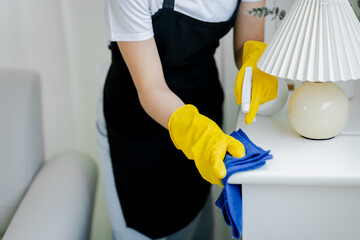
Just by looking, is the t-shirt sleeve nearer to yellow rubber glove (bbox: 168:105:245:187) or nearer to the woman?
the woman

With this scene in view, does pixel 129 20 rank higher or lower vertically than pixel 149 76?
higher

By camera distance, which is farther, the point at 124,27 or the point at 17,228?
the point at 17,228

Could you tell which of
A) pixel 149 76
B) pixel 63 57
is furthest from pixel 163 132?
pixel 63 57

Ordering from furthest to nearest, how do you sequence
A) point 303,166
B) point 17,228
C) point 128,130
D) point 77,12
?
point 77,12
point 128,130
point 17,228
point 303,166


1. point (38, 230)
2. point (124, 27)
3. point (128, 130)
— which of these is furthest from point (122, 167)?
point (124, 27)

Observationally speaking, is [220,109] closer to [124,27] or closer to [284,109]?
[284,109]

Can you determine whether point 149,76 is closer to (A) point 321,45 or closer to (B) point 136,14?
(B) point 136,14

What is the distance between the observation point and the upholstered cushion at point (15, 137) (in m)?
1.30

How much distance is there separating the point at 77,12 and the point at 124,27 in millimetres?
716

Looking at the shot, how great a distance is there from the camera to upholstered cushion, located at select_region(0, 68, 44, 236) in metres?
1.30

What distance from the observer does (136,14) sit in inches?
40.0

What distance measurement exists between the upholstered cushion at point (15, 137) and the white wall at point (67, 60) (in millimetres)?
91

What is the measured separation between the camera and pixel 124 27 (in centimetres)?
103

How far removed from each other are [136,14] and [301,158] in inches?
20.5
